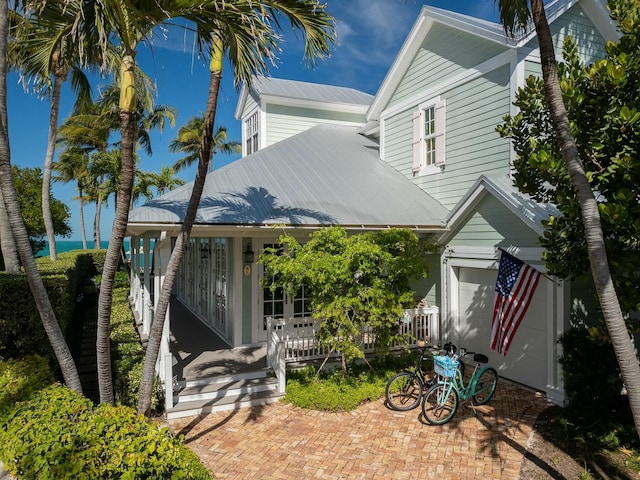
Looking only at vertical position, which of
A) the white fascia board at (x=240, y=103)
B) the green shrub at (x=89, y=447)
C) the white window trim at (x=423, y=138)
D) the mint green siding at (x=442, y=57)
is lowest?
the green shrub at (x=89, y=447)

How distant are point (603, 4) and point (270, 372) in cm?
1088

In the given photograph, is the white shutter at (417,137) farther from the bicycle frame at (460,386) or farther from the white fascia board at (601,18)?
the bicycle frame at (460,386)

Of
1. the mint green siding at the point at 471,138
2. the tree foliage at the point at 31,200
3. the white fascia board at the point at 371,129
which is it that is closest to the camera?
the mint green siding at the point at 471,138

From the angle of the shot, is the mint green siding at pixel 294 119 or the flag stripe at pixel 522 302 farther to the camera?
the mint green siding at pixel 294 119

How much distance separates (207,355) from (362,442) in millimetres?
4623

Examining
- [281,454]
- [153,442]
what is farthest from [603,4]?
[153,442]

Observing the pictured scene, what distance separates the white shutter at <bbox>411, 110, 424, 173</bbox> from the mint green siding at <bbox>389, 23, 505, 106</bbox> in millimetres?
776

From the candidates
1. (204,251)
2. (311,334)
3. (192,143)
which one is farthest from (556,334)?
(192,143)

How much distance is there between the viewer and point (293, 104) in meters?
16.7

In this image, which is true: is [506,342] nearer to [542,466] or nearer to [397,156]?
[542,466]

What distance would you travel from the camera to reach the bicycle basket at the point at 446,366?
21.0 feet

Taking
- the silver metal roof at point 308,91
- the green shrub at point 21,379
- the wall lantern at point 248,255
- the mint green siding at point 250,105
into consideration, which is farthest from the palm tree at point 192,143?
the green shrub at point 21,379

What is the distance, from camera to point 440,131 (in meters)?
10.9

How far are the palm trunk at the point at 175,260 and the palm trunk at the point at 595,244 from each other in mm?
3614
